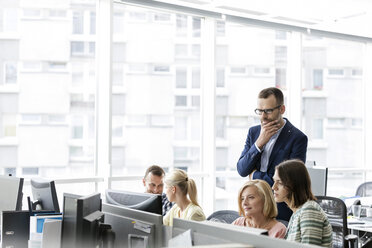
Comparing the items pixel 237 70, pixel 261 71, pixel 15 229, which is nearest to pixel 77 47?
pixel 237 70

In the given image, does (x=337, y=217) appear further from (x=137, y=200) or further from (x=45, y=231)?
(x=45, y=231)

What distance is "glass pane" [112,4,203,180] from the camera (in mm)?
5637

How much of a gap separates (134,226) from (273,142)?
114cm

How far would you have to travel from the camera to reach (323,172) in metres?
4.19

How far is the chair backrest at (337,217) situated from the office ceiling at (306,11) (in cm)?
266

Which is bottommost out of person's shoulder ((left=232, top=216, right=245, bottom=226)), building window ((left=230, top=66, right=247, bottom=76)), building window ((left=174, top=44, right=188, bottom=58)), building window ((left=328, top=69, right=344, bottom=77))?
person's shoulder ((left=232, top=216, right=245, bottom=226))

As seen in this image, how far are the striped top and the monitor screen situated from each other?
37.9 inches

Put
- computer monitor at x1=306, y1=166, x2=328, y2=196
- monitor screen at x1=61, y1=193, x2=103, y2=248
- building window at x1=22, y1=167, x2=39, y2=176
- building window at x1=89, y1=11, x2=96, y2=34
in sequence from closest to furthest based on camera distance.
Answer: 1. monitor screen at x1=61, y1=193, x2=103, y2=248
2. computer monitor at x1=306, y1=166, x2=328, y2=196
3. building window at x1=22, y1=167, x2=39, y2=176
4. building window at x1=89, y1=11, x2=96, y2=34

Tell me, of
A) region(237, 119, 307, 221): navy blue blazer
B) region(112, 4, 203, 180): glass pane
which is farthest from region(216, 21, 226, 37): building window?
region(237, 119, 307, 221): navy blue blazer

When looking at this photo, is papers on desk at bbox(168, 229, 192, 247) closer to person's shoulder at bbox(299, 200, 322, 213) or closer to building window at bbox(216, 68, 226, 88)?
person's shoulder at bbox(299, 200, 322, 213)

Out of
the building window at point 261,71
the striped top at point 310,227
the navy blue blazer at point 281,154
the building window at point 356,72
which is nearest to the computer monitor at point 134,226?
the striped top at point 310,227

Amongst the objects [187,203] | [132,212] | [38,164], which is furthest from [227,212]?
[38,164]

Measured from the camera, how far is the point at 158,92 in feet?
19.3

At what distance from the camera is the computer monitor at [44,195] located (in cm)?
302
